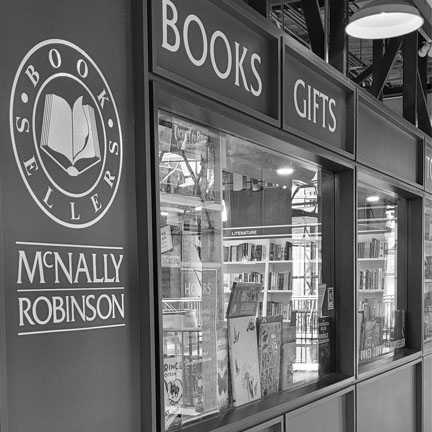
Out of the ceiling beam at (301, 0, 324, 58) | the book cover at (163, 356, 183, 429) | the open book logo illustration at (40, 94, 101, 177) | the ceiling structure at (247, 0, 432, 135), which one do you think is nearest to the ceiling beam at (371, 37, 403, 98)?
the ceiling structure at (247, 0, 432, 135)

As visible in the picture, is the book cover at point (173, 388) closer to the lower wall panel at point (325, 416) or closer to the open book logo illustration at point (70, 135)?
the lower wall panel at point (325, 416)

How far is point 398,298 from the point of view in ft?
16.1

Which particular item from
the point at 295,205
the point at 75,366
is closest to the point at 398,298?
the point at 295,205

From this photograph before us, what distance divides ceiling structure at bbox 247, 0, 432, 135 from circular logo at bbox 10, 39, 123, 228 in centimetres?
127

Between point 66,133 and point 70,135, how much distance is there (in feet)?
0.04

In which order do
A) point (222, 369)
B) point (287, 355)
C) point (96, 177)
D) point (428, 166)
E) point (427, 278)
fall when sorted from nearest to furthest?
1. point (96, 177)
2. point (222, 369)
3. point (287, 355)
4. point (428, 166)
5. point (427, 278)

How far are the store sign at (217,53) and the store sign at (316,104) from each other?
152 millimetres

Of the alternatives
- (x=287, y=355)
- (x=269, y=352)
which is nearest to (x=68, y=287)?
(x=269, y=352)

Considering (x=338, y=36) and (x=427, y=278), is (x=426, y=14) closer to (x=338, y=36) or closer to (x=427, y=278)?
(x=338, y=36)

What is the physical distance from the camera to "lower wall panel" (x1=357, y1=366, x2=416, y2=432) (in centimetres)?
376

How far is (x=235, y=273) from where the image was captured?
114 inches

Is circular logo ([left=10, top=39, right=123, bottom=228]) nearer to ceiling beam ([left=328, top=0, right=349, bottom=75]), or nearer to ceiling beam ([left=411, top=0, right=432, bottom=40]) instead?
ceiling beam ([left=328, top=0, right=349, bottom=75])

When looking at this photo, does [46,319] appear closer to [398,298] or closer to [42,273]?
[42,273]

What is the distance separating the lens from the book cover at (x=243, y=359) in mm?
2785
